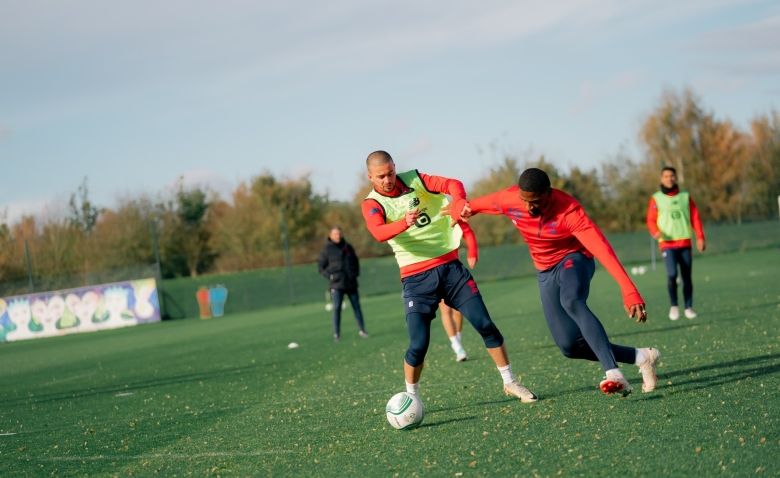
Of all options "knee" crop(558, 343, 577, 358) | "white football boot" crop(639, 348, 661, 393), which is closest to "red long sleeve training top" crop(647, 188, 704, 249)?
"white football boot" crop(639, 348, 661, 393)

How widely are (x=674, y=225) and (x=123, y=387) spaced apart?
8.06 metres

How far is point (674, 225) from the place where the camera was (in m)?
11.3

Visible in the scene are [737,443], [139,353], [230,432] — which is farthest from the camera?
[139,353]

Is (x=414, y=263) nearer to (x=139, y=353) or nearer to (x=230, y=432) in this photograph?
(x=230, y=432)

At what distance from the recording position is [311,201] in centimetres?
5684

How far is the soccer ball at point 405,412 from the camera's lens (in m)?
5.75

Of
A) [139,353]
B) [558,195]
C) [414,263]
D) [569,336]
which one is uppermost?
[558,195]

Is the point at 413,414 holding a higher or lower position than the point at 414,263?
lower

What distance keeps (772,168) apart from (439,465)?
56.8m

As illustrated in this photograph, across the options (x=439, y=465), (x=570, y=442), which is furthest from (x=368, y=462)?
(x=570, y=442)

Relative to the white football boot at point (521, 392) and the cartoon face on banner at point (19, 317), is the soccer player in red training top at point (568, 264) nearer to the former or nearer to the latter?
the white football boot at point (521, 392)

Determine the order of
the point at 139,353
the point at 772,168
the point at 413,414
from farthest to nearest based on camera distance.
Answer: the point at 772,168, the point at 139,353, the point at 413,414

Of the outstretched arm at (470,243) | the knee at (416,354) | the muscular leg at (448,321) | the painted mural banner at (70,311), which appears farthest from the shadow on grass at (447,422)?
the painted mural banner at (70,311)

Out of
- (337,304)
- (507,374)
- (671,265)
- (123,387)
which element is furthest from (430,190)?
(337,304)
